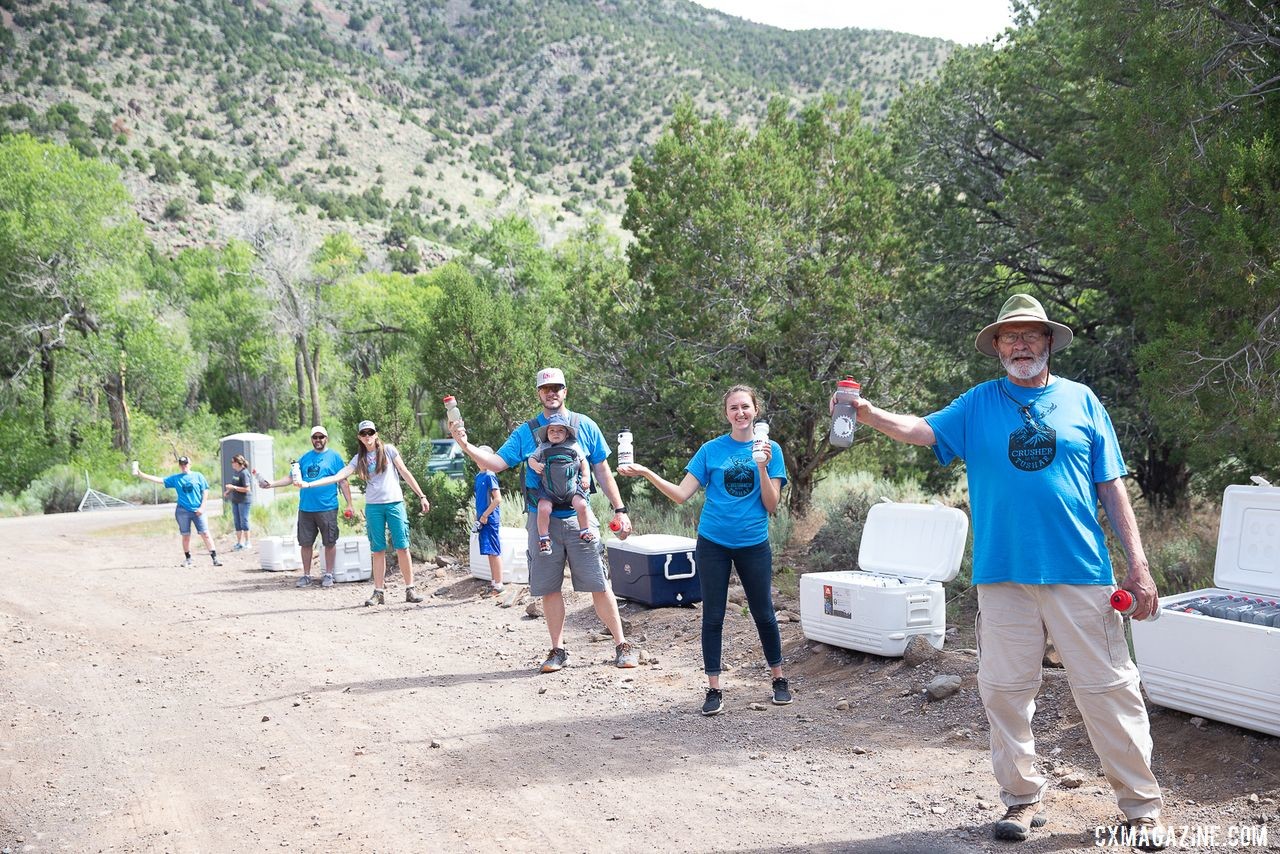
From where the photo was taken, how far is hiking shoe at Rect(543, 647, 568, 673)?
7.99m

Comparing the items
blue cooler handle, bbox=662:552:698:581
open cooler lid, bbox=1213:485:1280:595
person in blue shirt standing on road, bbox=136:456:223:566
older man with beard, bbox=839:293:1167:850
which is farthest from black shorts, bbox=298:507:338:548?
open cooler lid, bbox=1213:485:1280:595

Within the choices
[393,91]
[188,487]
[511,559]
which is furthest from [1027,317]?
[393,91]

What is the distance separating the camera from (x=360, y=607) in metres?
11.8

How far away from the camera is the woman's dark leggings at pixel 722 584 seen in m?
6.45

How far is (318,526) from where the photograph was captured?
524 inches

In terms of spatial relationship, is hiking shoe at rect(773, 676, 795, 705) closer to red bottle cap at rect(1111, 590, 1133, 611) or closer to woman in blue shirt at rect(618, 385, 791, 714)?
woman in blue shirt at rect(618, 385, 791, 714)

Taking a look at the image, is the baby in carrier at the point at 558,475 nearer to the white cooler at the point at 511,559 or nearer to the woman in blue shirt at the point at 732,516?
the woman in blue shirt at the point at 732,516

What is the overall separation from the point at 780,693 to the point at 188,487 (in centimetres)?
1251

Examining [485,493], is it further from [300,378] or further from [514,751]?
[300,378]

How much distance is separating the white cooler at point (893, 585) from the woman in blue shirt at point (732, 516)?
0.86 meters

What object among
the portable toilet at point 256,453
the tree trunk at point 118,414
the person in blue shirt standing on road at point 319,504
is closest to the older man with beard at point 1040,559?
the person in blue shirt standing on road at point 319,504

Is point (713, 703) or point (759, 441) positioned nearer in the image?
point (759, 441)

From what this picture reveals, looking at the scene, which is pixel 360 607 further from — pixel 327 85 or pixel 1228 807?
pixel 327 85

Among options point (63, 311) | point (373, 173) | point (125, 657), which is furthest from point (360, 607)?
point (373, 173)
